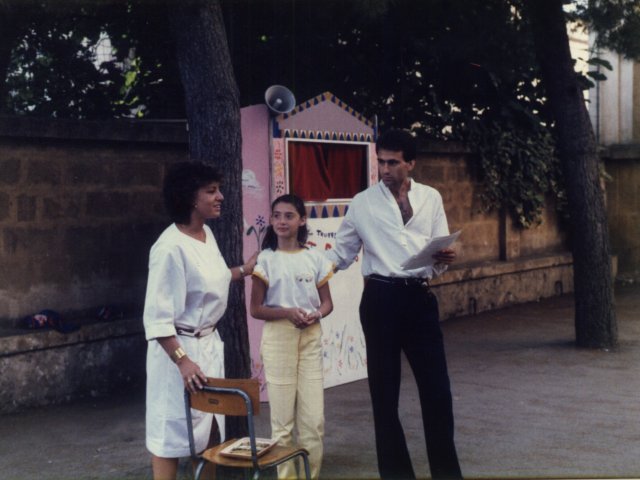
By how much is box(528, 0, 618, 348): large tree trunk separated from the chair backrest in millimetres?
6205

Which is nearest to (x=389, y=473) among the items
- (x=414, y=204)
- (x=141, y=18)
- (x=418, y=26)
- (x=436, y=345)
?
(x=436, y=345)

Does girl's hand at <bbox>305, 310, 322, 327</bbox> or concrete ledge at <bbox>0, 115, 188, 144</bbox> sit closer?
girl's hand at <bbox>305, 310, 322, 327</bbox>

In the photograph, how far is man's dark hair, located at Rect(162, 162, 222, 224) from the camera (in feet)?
14.0

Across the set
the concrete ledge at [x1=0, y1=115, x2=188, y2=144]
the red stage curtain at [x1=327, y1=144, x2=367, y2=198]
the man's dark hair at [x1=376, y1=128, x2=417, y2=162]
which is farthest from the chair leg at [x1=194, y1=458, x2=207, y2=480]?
the red stage curtain at [x1=327, y1=144, x2=367, y2=198]

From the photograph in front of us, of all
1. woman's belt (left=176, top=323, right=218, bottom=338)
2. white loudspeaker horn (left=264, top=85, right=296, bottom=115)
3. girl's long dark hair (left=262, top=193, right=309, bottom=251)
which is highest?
white loudspeaker horn (left=264, top=85, right=296, bottom=115)

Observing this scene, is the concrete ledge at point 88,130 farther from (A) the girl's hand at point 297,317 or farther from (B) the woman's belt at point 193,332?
(B) the woman's belt at point 193,332

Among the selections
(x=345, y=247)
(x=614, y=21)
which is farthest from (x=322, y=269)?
(x=614, y=21)

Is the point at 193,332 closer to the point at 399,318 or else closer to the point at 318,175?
the point at 399,318

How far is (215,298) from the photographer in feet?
13.9

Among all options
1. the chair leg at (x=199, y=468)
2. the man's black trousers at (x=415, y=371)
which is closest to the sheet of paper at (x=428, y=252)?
the man's black trousers at (x=415, y=371)

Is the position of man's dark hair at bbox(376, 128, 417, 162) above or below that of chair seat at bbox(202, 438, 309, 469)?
above

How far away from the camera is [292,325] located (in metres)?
5.11

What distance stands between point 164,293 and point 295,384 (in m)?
1.28

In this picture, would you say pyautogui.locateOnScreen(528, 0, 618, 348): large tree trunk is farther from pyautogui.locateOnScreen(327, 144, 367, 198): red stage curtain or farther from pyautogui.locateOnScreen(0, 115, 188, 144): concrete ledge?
pyautogui.locateOnScreen(0, 115, 188, 144): concrete ledge
